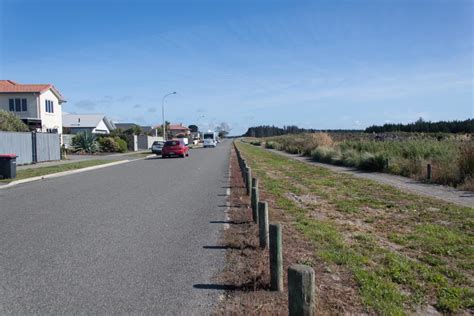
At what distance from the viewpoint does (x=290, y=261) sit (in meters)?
5.57

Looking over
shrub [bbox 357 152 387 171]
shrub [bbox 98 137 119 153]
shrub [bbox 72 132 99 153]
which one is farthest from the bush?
shrub [bbox 357 152 387 171]

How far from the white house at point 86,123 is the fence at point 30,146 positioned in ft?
133

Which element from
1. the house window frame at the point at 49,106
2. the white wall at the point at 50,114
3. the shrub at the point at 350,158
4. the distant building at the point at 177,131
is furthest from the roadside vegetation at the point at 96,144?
the distant building at the point at 177,131

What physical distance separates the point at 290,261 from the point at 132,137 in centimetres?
4754

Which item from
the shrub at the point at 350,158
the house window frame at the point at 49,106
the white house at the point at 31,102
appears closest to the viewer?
the shrub at the point at 350,158

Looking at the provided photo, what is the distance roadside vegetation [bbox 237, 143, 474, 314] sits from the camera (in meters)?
4.45

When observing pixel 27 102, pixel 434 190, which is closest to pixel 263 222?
pixel 434 190

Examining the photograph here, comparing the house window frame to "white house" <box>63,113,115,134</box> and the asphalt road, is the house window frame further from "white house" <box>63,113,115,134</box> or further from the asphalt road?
the asphalt road

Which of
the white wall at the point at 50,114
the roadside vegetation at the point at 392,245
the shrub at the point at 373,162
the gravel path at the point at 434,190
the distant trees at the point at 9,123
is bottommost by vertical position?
the gravel path at the point at 434,190

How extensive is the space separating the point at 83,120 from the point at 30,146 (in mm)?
48291

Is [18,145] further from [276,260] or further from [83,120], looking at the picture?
[83,120]

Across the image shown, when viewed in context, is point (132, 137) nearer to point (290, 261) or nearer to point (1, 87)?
point (1, 87)

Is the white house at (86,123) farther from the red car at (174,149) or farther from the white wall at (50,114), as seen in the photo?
the red car at (174,149)

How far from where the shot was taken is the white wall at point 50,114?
4172cm
